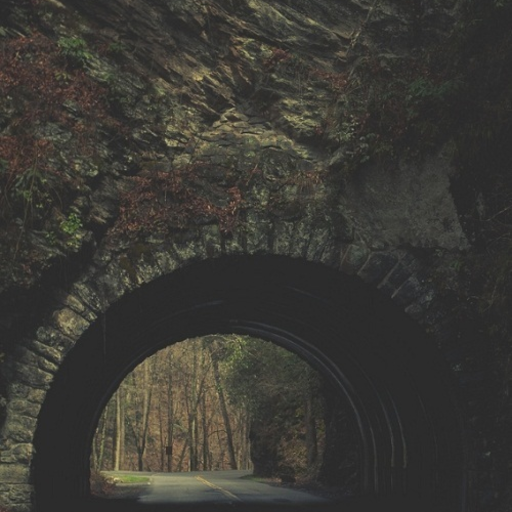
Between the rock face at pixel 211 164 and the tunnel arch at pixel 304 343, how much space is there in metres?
0.49

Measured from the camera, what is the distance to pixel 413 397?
1584cm

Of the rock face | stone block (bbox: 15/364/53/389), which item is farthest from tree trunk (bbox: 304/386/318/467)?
stone block (bbox: 15/364/53/389)

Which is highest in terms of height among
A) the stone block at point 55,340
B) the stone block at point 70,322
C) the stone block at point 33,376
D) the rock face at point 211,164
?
the rock face at point 211,164

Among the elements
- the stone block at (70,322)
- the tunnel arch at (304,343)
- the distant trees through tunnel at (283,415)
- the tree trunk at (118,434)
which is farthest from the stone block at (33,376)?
the tree trunk at (118,434)

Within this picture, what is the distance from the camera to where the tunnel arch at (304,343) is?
44.8 feet

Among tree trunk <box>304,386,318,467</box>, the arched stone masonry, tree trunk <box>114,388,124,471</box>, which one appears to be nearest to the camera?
the arched stone masonry

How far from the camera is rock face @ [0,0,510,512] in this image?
12484 mm

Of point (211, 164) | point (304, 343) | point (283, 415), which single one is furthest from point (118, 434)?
point (211, 164)

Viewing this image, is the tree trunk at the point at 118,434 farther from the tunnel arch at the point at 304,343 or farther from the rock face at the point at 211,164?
the rock face at the point at 211,164

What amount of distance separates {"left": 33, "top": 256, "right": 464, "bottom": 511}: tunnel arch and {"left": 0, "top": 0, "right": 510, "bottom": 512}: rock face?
1.60 feet

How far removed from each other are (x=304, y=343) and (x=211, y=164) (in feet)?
27.4

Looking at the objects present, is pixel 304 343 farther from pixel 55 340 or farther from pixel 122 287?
pixel 55 340

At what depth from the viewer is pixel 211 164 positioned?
13.8 metres

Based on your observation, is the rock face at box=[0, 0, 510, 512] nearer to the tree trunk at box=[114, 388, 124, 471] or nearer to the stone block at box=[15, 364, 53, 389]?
the stone block at box=[15, 364, 53, 389]
